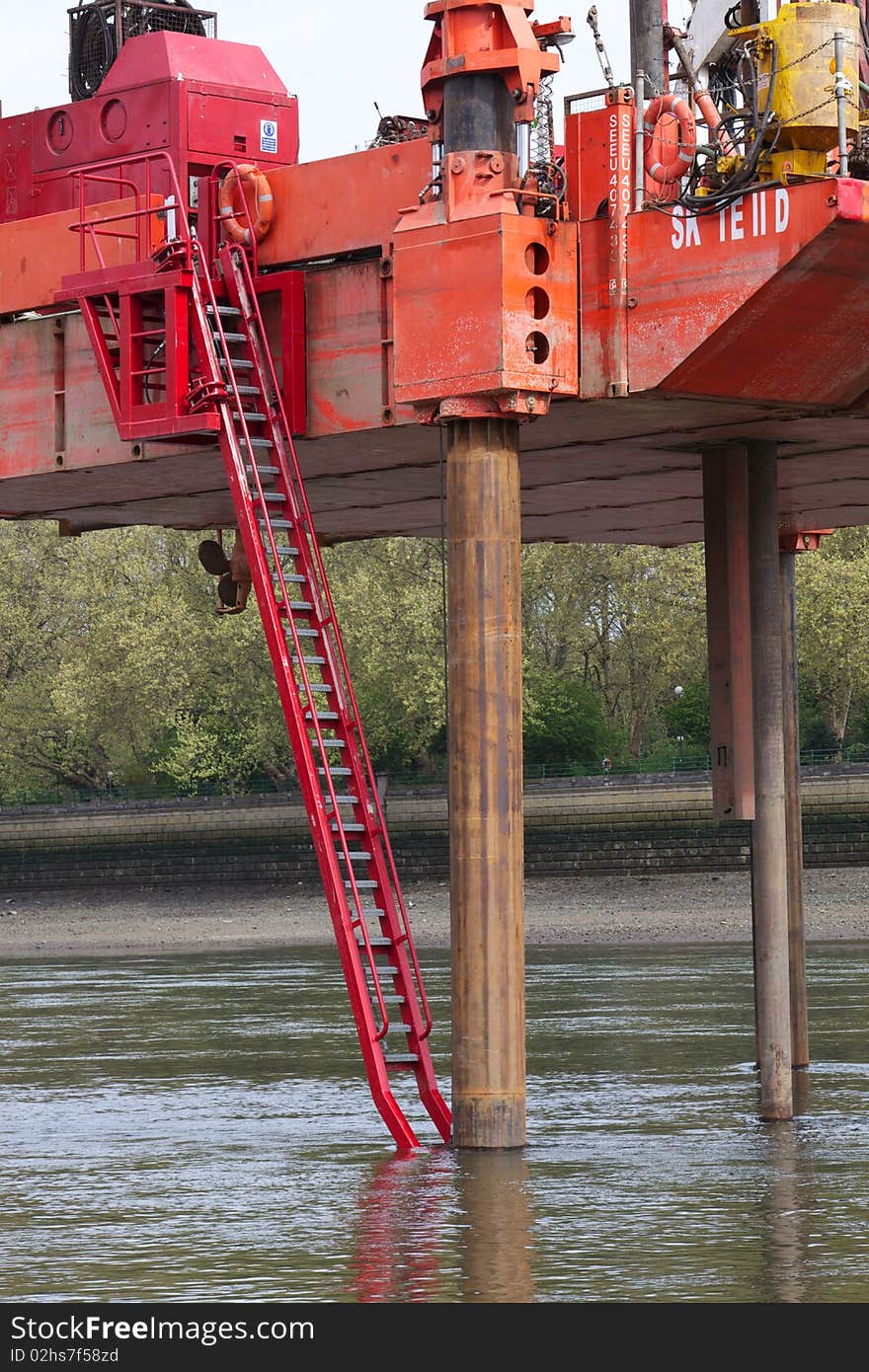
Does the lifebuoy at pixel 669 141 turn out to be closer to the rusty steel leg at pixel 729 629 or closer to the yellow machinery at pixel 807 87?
the yellow machinery at pixel 807 87

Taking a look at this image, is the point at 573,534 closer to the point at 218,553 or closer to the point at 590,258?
the point at 218,553

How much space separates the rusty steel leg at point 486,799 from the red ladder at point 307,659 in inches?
38.8

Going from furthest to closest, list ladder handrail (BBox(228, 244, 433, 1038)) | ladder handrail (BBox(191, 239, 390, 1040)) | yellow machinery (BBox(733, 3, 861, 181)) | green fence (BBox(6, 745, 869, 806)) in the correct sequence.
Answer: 1. green fence (BBox(6, 745, 869, 806))
2. ladder handrail (BBox(228, 244, 433, 1038))
3. ladder handrail (BBox(191, 239, 390, 1040))
4. yellow machinery (BBox(733, 3, 861, 181))

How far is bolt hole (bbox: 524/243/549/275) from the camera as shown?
2302 centimetres

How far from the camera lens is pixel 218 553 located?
102 feet

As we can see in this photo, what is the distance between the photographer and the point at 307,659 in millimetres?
24484

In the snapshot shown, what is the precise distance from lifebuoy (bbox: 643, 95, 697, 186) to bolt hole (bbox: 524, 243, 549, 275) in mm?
1164

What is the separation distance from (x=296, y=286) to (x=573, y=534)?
10813 mm

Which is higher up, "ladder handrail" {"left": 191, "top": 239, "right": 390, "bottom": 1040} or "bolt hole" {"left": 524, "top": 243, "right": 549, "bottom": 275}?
"bolt hole" {"left": 524, "top": 243, "right": 549, "bottom": 275}

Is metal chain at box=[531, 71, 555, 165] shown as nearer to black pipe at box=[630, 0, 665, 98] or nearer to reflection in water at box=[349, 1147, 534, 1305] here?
black pipe at box=[630, 0, 665, 98]

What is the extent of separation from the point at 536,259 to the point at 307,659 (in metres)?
4.29

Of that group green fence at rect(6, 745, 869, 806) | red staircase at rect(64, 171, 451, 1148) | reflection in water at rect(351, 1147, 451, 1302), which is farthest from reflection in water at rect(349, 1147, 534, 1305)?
green fence at rect(6, 745, 869, 806)

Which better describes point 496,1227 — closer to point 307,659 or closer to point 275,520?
point 307,659
